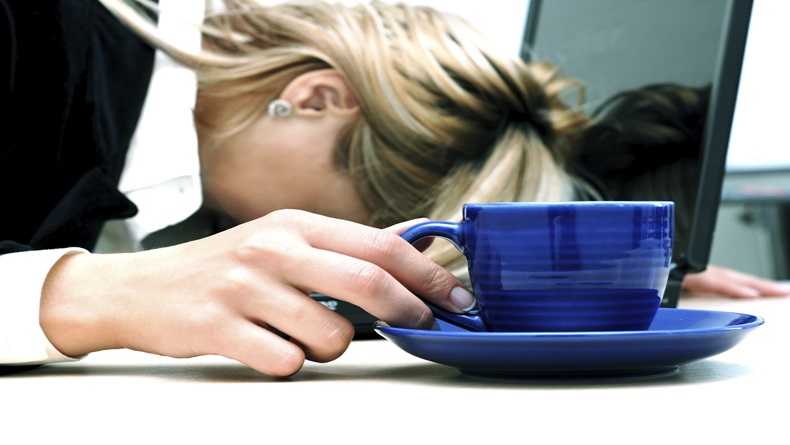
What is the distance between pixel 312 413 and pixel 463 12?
82 centimetres

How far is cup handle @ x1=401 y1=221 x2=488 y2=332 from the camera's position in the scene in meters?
0.45

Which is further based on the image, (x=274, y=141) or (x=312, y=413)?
(x=274, y=141)

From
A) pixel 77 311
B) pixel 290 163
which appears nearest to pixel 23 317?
pixel 77 311

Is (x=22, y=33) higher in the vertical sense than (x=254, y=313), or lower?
higher

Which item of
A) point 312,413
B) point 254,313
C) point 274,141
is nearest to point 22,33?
point 274,141

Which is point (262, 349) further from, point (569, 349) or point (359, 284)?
point (569, 349)

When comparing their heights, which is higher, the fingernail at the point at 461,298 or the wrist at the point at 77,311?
the fingernail at the point at 461,298

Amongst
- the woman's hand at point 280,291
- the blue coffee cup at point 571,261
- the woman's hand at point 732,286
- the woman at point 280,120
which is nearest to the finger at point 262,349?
the woman's hand at point 280,291

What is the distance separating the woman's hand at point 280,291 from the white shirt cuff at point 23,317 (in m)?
0.06

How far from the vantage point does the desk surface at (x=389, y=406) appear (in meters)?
0.30

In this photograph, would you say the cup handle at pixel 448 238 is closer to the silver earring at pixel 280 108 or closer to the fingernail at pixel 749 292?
the silver earring at pixel 280 108

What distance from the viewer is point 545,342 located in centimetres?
36

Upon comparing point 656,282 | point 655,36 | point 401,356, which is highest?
point 655,36

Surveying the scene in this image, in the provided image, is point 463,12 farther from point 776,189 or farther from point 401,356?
point 776,189
